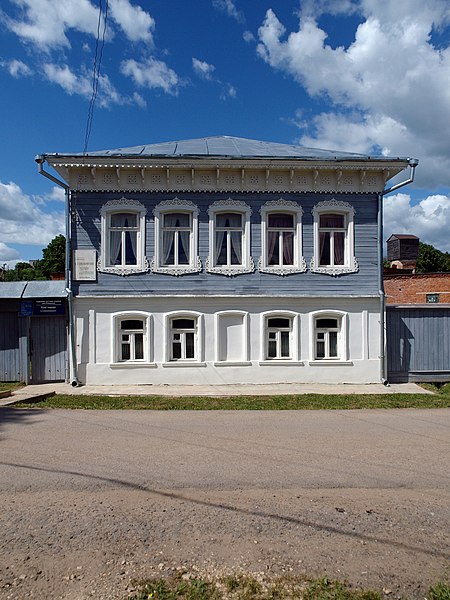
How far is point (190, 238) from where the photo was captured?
13859 mm

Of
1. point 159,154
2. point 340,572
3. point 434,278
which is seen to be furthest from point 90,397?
point 434,278

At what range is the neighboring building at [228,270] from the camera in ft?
44.8

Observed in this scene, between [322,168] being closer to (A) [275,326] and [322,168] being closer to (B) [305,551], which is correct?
(A) [275,326]

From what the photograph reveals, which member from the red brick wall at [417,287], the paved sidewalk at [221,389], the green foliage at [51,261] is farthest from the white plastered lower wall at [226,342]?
the green foliage at [51,261]

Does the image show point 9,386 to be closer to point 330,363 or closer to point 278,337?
point 278,337

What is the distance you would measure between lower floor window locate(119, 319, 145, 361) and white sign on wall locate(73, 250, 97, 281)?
6.06ft

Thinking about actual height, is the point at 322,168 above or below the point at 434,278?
above

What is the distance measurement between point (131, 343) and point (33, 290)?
376cm

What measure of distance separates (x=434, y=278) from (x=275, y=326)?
61.2ft

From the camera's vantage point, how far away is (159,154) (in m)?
13.4

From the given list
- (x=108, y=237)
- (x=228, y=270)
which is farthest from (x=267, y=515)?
Result: (x=108, y=237)

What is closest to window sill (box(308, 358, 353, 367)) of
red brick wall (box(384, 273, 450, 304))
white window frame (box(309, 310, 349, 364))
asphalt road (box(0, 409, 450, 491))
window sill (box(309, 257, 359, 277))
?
white window frame (box(309, 310, 349, 364))

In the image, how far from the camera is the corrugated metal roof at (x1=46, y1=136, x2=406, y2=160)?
13.5 m

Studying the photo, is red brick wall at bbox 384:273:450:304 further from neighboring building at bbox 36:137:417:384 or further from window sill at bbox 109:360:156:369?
window sill at bbox 109:360:156:369
